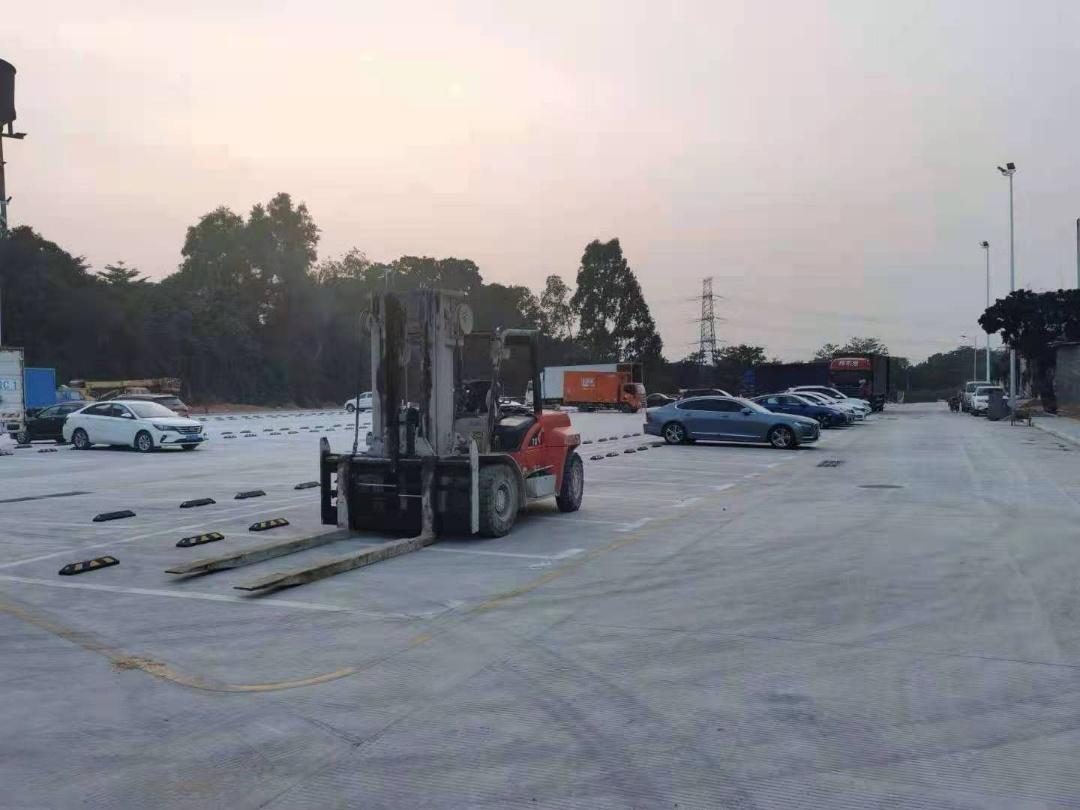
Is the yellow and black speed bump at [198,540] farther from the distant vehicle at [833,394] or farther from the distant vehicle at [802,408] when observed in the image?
the distant vehicle at [833,394]

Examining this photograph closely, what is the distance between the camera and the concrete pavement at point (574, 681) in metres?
4.51

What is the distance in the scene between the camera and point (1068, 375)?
53375 millimetres

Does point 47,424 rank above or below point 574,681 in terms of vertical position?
above

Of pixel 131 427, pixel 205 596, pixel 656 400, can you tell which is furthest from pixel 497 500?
pixel 656 400

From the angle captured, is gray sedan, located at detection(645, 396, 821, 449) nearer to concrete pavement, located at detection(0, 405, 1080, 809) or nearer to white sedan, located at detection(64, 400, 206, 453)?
white sedan, located at detection(64, 400, 206, 453)

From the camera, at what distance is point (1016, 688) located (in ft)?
19.2

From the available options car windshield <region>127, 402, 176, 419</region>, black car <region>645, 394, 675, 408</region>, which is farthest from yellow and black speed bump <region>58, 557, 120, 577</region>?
black car <region>645, 394, 675, 408</region>

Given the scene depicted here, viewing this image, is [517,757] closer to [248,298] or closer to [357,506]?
[357,506]

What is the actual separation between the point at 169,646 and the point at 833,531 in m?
8.34

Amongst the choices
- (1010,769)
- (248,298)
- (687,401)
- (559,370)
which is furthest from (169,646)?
(248,298)

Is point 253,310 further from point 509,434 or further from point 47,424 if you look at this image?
point 509,434

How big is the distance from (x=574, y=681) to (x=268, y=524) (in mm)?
7364

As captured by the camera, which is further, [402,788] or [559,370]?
[559,370]

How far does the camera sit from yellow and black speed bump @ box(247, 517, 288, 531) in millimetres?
12078
